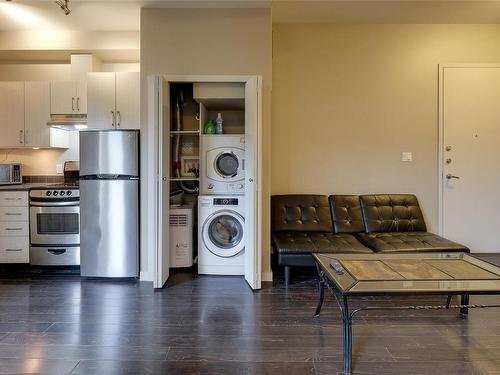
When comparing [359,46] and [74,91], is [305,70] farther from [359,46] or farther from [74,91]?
[74,91]

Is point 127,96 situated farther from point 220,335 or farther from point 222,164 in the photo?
point 220,335

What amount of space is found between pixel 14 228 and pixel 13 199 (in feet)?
1.01

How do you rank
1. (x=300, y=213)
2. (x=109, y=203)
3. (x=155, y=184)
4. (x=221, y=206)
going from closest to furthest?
1. (x=155, y=184)
2. (x=109, y=203)
3. (x=221, y=206)
4. (x=300, y=213)

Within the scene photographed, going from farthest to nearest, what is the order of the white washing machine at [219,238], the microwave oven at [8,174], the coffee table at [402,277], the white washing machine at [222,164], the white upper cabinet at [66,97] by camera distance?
the microwave oven at [8,174]
the white upper cabinet at [66,97]
the white washing machine at [222,164]
the white washing machine at [219,238]
the coffee table at [402,277]

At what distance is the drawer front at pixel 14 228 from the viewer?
12.1 ft

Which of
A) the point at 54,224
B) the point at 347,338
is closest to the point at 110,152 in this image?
the point at 54,224

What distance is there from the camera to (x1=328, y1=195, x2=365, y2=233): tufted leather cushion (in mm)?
3885

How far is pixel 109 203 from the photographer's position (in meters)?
3.49

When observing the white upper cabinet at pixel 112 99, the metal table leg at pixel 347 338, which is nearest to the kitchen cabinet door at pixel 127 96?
the white upper cabinet at pixel 112 99

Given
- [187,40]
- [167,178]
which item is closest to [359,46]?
[187,40]

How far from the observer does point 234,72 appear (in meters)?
3.49

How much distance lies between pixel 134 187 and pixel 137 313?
50.5 inches

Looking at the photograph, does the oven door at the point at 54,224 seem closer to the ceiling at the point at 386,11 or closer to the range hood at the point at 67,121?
the range hood at the point at 67,121

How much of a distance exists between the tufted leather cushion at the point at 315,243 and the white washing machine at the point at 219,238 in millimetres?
407
